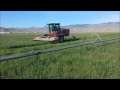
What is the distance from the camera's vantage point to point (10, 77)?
6375 mm
